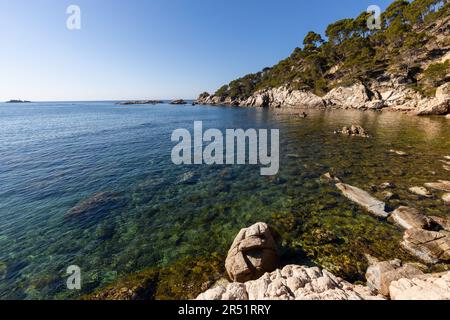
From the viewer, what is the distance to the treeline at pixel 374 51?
6519cm

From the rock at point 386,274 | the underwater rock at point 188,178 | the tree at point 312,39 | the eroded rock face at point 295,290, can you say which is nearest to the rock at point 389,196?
the rock at point 386,274

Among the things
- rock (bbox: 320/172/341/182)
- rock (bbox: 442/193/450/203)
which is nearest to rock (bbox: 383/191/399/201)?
rock (bbox: 442/193/450/203)

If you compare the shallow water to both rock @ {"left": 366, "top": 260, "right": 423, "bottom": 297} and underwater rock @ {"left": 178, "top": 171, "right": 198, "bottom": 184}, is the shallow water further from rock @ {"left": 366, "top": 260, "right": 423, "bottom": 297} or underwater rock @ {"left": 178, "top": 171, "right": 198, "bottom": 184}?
rock @ {"left": 366, "top": 260, "right": 423, "bottom": 297}

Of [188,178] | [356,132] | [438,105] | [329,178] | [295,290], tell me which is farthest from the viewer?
[438,105]

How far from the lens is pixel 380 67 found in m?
74.0

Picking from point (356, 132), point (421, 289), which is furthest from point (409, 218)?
point (356, 132)

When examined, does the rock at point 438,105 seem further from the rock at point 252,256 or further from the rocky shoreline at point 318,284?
the rock at point 252,256

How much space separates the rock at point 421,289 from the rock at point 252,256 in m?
3.83

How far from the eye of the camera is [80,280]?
7.83 meters

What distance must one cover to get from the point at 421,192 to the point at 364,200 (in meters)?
4.20

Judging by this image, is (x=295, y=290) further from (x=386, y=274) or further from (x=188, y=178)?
(x=188, y=178)

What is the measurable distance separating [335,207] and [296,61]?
452 ft
